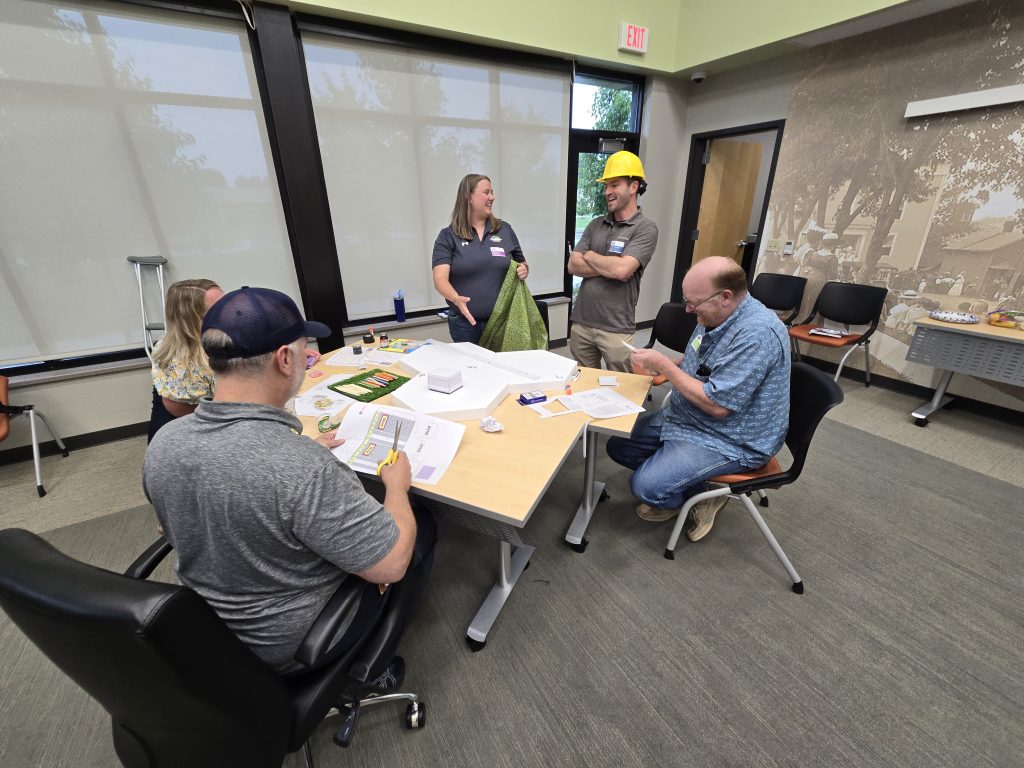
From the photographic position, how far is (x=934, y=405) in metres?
3.02

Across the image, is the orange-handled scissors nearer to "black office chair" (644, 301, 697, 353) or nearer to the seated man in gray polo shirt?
the seated man in gray polo shirt

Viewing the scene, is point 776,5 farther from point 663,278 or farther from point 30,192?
point 30,192

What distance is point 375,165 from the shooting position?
3.19m

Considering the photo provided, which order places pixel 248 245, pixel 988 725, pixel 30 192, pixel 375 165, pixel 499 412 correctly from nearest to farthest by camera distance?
pixel 988 725
pixel 499 412
pixel 30 192
pixel 248 245
pixel 375 165

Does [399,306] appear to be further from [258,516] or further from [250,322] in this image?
[258,516]

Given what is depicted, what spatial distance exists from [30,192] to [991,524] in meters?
5.35

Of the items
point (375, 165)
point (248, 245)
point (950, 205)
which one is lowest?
point (248, 245)

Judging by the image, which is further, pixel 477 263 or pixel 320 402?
pixel 477 263

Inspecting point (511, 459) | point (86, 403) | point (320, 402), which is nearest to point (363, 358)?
point (320, 402)

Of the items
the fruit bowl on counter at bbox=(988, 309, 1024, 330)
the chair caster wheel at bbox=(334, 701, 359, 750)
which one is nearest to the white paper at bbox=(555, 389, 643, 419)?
the chair caster wheel at bbox=(334, 701, 359, 750)

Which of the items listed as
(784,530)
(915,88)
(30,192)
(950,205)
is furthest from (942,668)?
(30,192)

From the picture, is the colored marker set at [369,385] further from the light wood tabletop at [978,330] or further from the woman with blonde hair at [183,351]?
the light wood tabletop at [978,330]

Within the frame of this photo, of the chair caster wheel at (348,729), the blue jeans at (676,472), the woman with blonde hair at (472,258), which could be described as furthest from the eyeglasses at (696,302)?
the chair caster wheel at (348,729)

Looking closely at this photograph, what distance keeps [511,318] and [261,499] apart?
1823 millimetres
